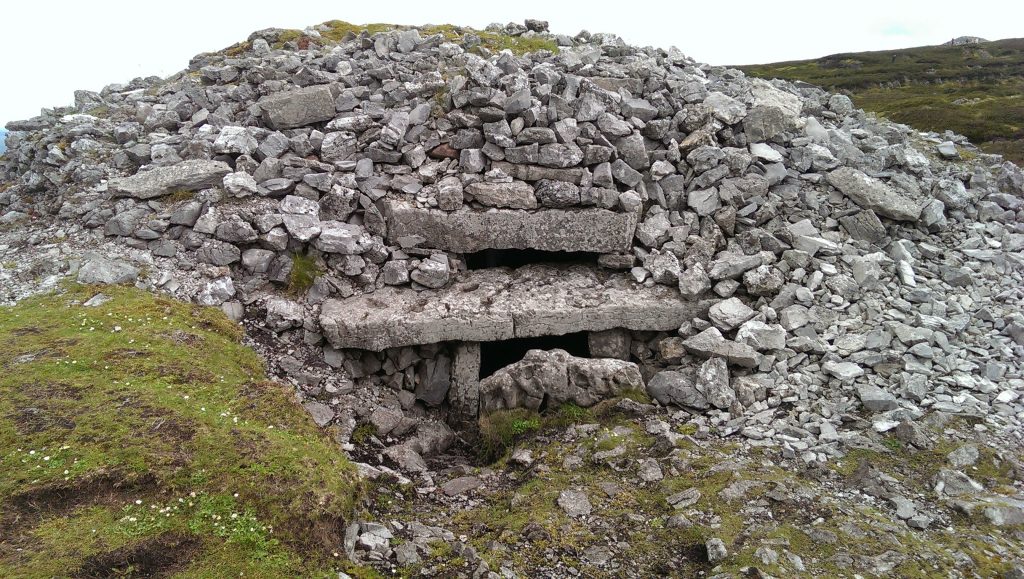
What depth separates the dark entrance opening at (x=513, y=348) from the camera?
14.6 m

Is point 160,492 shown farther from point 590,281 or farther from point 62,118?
point 62,118

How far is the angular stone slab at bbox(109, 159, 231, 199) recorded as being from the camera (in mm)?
13297

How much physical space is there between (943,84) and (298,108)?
5198 centimetres

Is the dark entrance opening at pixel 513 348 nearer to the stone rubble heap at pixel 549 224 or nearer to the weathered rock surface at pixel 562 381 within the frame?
the stone rubble heap at pixel 549 224

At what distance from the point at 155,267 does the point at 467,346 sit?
6499 mm

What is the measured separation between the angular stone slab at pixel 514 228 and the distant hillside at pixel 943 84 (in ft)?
49.0

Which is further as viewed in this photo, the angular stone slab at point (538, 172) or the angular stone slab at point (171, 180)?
the angular stone slab at point (538, 172)

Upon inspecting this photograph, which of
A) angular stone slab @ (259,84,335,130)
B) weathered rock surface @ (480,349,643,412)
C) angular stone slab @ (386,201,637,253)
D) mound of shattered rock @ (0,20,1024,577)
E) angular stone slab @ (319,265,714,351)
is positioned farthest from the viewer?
angular stone slab @ (259,84,335,130)

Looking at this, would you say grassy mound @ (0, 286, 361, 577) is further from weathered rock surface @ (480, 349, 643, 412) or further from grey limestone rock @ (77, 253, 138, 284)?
weathered rock surface @ (480, 349, 643, 412)

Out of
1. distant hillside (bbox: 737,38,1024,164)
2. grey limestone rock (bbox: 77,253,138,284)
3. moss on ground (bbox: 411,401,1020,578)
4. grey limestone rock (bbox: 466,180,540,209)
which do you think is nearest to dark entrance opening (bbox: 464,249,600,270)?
grey limestone rock (bbox: 466,180,540,209)

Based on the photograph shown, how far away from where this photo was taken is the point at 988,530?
7.77 m

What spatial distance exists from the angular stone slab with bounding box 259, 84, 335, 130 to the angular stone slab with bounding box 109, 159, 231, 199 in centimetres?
201

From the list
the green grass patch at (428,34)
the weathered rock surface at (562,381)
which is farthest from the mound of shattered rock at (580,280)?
the green grass patch at (428,34)

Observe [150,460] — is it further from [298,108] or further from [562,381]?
[298,108]
